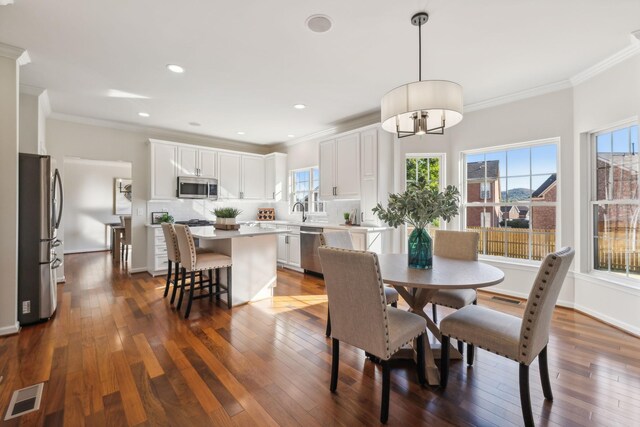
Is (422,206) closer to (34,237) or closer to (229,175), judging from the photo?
(34,237)

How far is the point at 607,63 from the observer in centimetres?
292

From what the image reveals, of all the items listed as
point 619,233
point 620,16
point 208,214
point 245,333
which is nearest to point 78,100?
point 208,214

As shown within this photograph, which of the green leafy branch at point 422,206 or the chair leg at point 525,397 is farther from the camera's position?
the green leafy branch at point 422,206

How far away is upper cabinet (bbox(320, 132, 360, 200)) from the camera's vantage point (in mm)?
4746

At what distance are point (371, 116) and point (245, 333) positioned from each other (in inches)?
144

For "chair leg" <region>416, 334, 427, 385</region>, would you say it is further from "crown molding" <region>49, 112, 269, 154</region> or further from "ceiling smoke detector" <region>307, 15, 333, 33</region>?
"crown molding" <region>49, 112, 269, 154</region>

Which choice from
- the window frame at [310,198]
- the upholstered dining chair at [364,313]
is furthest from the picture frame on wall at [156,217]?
the upholstered dining chair at [364,313]

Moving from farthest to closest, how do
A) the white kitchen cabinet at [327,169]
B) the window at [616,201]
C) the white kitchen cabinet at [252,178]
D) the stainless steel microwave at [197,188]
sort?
the white kitchen cabinet at [252,178]
the stainless steel microwave at [197,188]
the white kitchen cabinet at [327,169]
the window at [616,201]

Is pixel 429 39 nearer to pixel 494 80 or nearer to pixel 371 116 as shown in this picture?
pixel 494 80

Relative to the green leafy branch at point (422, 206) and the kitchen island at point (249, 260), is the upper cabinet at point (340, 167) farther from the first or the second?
the green leafy branch at point (422, 206)

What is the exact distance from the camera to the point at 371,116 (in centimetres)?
468

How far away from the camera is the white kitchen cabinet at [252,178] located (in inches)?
250

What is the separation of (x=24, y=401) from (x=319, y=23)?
3.28 meters

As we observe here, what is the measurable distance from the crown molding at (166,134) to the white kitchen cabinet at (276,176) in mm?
571
